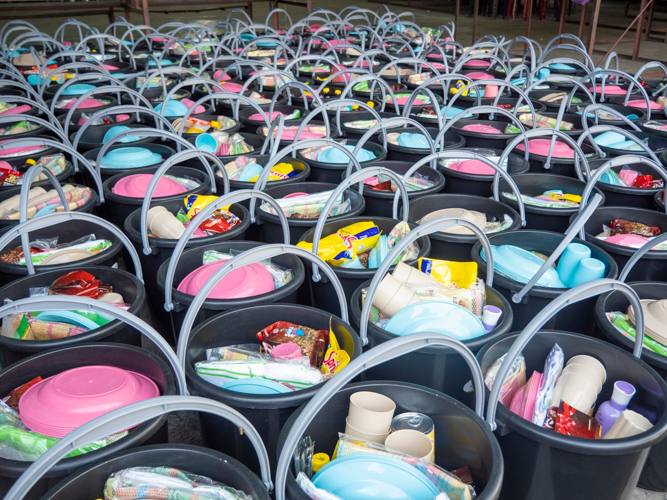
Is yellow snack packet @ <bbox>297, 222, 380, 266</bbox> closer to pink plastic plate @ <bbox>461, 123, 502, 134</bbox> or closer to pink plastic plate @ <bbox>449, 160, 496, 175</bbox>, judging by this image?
pink plastic plate @ <bbox>449, 160, 496, 175</bbox>

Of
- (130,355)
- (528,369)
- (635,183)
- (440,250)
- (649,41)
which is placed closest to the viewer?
(130,355)

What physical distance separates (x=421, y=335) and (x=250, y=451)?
1.82 ft

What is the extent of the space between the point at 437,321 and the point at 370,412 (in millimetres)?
383

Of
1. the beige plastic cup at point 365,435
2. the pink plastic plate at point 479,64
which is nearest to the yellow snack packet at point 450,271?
the beige plastic cup at point 365,435

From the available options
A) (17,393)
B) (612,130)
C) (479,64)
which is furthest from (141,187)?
(479,64)

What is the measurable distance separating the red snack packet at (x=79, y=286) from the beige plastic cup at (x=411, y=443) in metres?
1.03

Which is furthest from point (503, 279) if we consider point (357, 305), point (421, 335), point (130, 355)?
point (130, 355)

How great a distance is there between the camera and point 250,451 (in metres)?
1.28

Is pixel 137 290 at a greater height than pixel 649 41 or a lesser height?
lesser

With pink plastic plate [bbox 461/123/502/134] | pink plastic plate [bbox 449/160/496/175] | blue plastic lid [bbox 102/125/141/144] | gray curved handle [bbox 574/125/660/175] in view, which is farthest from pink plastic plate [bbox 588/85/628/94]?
blue plastic lid [bbox 102/125/141/144]

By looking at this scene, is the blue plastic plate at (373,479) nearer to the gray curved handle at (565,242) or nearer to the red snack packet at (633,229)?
the gray curved handle at (565,242)

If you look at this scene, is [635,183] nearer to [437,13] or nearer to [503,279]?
[503,279]

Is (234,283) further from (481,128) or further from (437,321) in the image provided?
(481,128)

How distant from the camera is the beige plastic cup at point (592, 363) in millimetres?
1373
